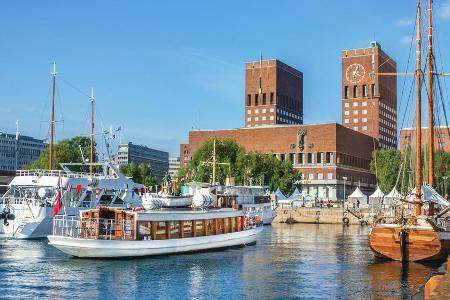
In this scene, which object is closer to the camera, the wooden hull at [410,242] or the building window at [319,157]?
the wooden hull at [410,242]

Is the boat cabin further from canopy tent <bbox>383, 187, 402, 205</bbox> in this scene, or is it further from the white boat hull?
canopy tent <bbox>383, 187, 402, 205</bbox>

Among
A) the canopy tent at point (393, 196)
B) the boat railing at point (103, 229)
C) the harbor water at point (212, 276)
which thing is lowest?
the harbor water at point (212, 276)

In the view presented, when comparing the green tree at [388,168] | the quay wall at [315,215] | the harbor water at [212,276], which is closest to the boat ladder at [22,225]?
the harbor water at [212,276]

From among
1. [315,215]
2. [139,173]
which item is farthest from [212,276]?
[139,173]

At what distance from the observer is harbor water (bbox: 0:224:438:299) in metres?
31.6

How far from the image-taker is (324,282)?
35656 millimetres

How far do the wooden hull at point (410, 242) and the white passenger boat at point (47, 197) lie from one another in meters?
26.3

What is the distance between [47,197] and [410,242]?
130ft

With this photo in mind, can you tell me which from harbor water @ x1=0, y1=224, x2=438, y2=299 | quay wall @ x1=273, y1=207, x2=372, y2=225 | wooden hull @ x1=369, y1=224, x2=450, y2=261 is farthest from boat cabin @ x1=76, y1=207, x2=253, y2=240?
quay wall @ x1=273, y1=207, x2=372, y2=225

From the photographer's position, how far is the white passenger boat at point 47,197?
60.1 m

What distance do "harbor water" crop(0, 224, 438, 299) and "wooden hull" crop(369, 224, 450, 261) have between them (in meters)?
0.70

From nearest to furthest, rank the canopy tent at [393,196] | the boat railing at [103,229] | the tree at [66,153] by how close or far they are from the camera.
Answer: the boat railing at [103,229] → the canopy tent at [393,196] → the tree at [66,153]

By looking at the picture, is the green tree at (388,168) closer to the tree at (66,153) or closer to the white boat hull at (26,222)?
the tree at (66,153)

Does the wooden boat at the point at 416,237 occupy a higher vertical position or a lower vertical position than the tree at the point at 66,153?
lower
